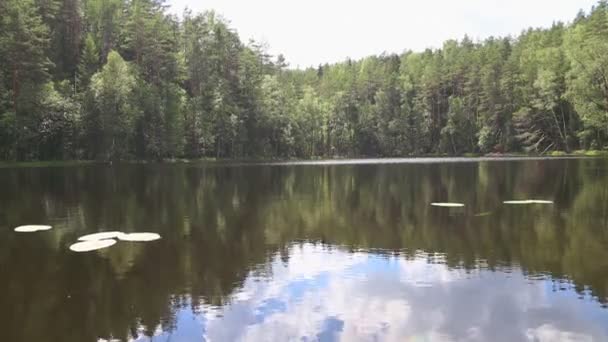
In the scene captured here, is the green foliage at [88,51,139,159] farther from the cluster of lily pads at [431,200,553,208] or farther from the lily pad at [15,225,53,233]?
the cluster of lily pads at [431,200,553,208]

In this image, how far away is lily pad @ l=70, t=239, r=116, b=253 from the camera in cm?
1603

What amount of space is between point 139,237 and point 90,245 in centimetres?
173

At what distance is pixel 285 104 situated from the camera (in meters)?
113

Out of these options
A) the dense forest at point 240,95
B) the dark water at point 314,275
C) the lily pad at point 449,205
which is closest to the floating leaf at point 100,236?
the dark water at point 314,275

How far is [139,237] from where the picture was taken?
17.8 metres

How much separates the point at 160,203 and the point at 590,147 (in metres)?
84.8

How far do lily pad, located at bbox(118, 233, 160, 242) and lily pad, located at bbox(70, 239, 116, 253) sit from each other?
54cm

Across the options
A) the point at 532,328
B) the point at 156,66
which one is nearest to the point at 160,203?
the point at 532,328

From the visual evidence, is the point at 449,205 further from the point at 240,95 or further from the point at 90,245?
the point at 240,95

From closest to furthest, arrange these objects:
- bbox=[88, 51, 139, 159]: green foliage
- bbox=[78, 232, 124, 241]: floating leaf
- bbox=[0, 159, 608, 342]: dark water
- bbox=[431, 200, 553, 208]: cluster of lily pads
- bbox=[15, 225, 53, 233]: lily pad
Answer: bbox=[0, 159, 608, 342]: dark water, bbox=[78, 232, 124, 241]: floating leaf, bbox=[15, 225, 53, 233]: lily pad, bbox=[431, 200, 553, 208]: cluster of lily pads, bbox=[88, 51, 139, 159]: green foliage

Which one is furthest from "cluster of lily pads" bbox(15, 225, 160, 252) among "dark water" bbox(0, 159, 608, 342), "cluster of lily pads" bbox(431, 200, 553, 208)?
"cluster of lily pads" bbox(431, 200, 553, 208)

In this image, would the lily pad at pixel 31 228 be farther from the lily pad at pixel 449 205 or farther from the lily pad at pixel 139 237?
the lily pad at pixel 449 205

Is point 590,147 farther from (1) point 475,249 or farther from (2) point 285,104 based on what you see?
(1) point 475,249

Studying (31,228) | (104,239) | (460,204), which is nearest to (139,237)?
(104,239)
